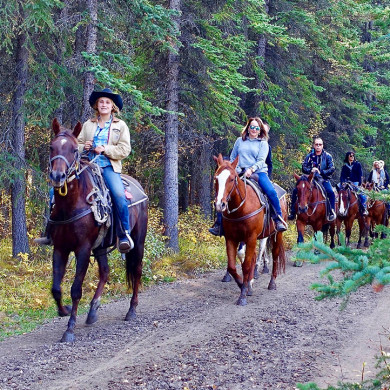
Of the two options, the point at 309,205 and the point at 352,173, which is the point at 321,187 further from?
the point at 352,173

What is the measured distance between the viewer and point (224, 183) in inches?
335

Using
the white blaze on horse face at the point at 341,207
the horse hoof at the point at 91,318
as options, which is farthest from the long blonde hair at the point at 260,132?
the white blaze on horse face at the point at 341,207

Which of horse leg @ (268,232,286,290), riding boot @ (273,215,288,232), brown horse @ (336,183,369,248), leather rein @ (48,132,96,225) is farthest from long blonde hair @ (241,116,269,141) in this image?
brown horse @ (336,183,369,248)

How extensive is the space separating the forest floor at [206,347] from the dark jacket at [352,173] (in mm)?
9244

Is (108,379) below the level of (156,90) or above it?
below

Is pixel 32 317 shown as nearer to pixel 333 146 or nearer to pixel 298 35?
pixel 298 35

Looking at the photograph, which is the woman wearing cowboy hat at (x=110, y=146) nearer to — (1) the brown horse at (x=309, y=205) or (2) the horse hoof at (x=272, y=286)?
(2) the horse hoof at (x=272, y=286)

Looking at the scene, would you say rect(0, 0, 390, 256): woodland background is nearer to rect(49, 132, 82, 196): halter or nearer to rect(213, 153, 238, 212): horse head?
rect(213, 153, 238, 212): horse head

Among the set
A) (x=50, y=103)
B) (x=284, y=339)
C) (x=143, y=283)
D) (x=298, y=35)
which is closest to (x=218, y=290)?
(x=143, y=283)

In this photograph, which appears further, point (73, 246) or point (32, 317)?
point (32, 317)

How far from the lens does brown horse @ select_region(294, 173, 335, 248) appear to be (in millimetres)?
14164

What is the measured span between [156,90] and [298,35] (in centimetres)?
943

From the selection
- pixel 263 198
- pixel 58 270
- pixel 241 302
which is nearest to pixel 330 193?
pixel 263 198

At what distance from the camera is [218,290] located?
10594 millimetres
